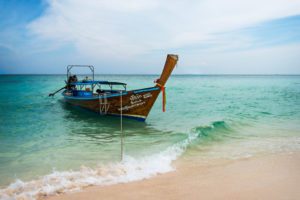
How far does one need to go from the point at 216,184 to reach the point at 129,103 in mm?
7953

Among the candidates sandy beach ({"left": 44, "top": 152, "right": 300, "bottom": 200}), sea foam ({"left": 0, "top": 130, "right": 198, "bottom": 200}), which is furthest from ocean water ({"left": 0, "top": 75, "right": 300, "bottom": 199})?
sandy beach ({"left": 44, "top": 152, "right": 300, "bottom": 200})

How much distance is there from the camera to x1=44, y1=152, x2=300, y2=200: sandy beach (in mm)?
4098

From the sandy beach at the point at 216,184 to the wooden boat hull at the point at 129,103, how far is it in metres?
6.12

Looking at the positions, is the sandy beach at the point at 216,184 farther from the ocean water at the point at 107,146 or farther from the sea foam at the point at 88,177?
the ocean water at the point at 107,146

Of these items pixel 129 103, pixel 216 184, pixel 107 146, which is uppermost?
pixel 129 103

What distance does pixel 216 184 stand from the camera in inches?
179

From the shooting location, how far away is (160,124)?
1188 cm

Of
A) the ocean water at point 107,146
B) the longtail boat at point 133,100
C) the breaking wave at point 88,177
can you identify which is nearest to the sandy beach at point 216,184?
the breaking wave at point 88,177

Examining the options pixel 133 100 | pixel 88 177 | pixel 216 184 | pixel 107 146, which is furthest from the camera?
pixel 133 100

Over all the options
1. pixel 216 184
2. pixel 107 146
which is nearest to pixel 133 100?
pixel 107 146

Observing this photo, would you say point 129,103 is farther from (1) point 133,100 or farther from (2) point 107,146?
(2) point 107,146

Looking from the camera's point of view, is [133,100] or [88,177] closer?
[88,177]

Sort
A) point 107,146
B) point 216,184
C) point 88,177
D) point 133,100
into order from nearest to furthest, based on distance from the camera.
Answer: point 216,184 < point 88,177 < point 107,146 < point 133,100

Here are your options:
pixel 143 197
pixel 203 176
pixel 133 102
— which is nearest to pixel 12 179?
pixel 143 197
